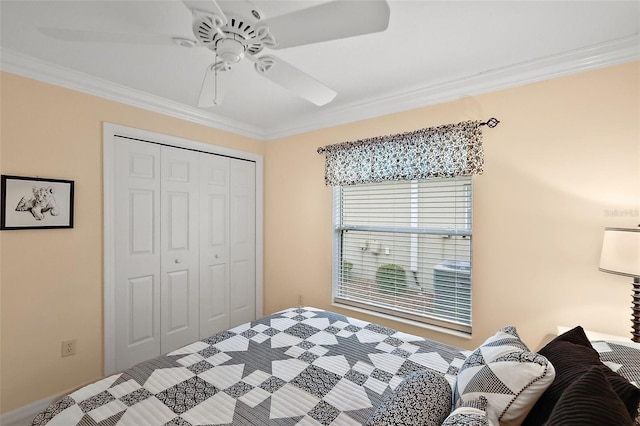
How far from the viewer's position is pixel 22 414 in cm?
214

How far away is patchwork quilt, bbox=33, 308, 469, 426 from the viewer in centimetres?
125

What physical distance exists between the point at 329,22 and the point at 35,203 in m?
2.39

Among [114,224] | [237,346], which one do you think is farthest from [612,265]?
[114,224]

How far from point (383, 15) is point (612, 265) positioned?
1.84 m

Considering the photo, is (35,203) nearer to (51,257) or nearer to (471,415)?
(51,257)

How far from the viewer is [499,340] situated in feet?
4.17

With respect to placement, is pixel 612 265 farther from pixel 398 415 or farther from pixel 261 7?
pixel 261 7

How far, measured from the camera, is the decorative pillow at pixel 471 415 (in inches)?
35.6

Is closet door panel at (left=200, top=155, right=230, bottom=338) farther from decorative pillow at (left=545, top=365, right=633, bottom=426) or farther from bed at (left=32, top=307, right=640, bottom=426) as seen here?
decorative pillow at (left=545, top=365, right=633, bottom=426)

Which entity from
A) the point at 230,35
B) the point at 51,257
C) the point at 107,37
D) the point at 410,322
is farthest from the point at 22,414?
the point at 410,322

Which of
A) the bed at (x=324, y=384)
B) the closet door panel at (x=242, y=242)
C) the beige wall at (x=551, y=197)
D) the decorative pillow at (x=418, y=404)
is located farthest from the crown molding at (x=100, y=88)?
the decorative pillow at (x=418, y=404)

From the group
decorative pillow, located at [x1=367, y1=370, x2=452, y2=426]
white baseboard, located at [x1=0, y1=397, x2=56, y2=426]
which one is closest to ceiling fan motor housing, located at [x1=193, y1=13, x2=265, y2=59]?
decorative pillow, located at [x1=367, y1=370, x2=452, y2=426]

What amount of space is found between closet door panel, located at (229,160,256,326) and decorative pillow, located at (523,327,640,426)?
301cm

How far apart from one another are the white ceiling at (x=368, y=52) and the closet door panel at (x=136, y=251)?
529 millimetres
